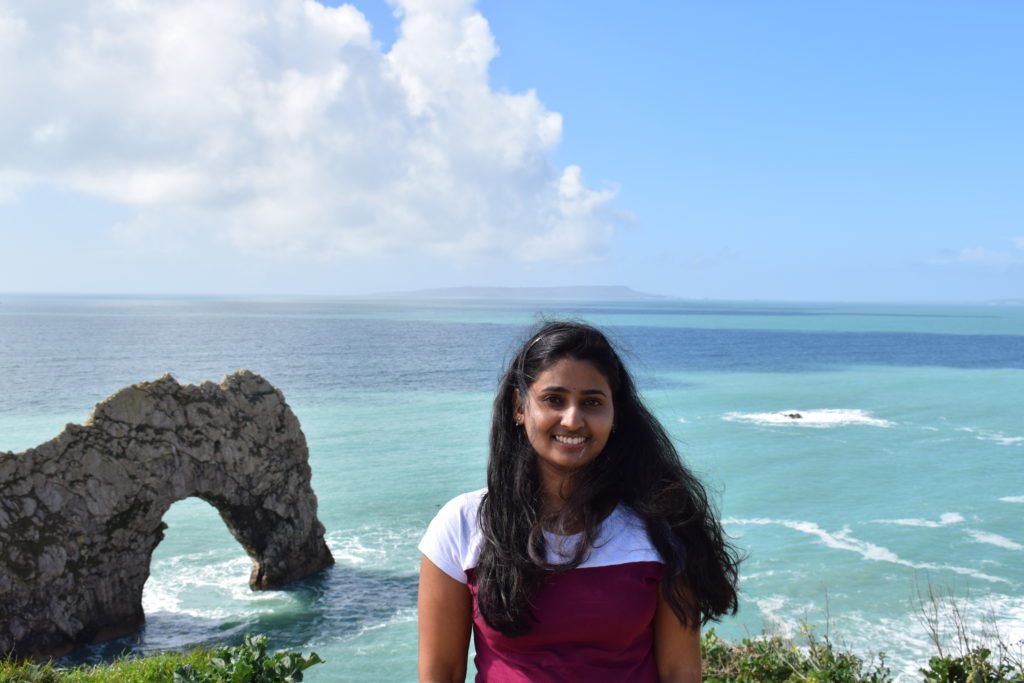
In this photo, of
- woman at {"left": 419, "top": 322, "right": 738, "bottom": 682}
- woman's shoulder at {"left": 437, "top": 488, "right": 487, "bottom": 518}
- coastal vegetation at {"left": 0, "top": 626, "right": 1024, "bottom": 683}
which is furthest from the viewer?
coastal vegetation at {"left": 0, "top": 626, "right": 1024, "bottom": 683}

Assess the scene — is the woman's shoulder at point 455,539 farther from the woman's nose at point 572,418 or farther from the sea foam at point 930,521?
the sea foam at point 930,521

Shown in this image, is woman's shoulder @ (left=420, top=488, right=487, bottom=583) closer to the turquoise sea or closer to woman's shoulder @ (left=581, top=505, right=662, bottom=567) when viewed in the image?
woman's shoulder @ (left=581, top=505, right=662, bottom=567)

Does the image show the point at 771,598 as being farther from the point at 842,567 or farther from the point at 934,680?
the point at 934,680

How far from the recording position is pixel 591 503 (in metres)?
3.81

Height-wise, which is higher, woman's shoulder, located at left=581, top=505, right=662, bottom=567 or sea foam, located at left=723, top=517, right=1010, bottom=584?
woman's shoulder, located at left=581, top=505, right=662, bottom=567

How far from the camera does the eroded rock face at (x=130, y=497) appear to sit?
54.1ft

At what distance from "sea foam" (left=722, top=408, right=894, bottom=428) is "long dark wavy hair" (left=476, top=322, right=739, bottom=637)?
47.9 metres

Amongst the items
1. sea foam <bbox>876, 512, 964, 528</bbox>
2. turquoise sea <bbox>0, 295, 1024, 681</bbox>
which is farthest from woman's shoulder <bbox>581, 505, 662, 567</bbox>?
sea foam <bbox>876, 512, 964, 528</bbox>

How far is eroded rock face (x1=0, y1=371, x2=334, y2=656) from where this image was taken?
54.1ft

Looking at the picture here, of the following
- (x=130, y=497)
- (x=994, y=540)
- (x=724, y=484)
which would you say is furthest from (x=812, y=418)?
(x=130, y=497)

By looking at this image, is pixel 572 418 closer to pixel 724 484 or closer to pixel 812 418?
pixel 724 484

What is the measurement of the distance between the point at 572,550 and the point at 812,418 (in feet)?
172

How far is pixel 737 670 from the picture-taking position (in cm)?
997

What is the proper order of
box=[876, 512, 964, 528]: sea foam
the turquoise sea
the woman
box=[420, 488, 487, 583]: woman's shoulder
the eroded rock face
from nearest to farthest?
the woman < box=[420, 488, 487, 583]: woman's shoulder < the eroded rock face < the turquoise sea < box=[876, 512, 964, 528]: sea foam
